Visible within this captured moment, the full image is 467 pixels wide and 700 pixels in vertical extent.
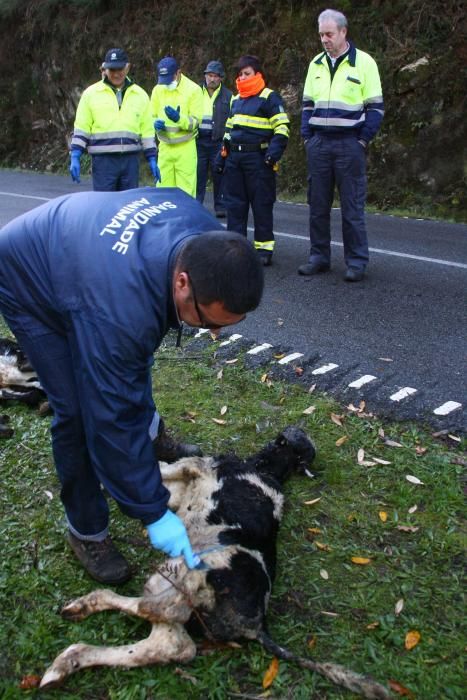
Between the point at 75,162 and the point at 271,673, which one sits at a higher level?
the point at 75,162

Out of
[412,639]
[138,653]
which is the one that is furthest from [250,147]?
[138,653]

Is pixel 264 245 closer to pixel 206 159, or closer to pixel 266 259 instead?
pixel 266 259

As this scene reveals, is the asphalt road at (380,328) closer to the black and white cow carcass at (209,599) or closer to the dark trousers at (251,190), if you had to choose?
the dark trousers at (251,190)

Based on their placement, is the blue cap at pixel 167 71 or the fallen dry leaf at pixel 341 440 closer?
the fallen dry leaf at pixel 341 440

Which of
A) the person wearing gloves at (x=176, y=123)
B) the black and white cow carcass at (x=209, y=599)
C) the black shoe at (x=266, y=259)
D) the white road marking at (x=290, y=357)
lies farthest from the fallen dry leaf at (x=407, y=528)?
the person wearing gloves at (x=176, y=123)

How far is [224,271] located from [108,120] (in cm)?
629

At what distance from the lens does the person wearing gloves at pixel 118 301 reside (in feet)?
7.64

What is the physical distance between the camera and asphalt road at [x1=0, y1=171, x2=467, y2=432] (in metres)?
4.93

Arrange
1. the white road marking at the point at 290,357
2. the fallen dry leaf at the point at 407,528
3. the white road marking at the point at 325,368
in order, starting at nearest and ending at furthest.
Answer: the fallen dry leaf at the point at 407,528
the white road marking at the point at 325,368
the white road marking at the point at 290,357

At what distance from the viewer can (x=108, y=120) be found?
312 inches

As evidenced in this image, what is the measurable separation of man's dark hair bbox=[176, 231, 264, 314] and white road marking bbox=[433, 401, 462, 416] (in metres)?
2.65

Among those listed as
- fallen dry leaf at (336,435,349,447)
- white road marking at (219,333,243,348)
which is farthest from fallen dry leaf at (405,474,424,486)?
white road marking at (219,333,243,348)

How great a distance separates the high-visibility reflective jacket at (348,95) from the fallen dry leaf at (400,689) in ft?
18.6

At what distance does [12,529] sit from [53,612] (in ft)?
2.19
